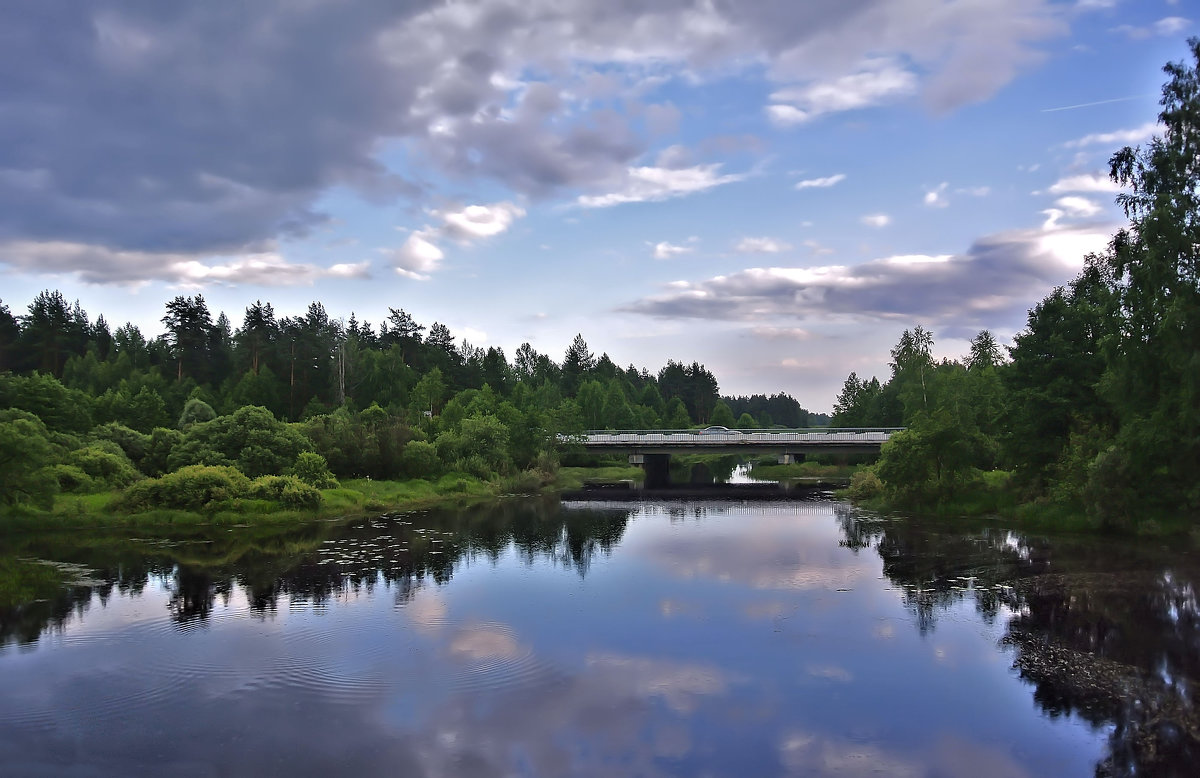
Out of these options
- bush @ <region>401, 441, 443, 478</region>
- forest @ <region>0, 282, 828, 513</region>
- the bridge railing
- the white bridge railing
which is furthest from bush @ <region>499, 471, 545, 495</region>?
the bridge railing

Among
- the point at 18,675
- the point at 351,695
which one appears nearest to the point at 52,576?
the point at 18,675

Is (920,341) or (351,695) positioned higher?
(920,341)

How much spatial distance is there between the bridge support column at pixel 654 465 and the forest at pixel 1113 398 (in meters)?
47.5

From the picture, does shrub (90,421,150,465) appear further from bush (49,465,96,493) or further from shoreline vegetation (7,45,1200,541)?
bush (49,465,96,493)

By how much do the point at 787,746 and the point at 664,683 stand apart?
16.5ft

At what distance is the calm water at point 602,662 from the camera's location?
18484 millimetres

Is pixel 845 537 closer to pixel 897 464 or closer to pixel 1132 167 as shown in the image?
pixel 897 464

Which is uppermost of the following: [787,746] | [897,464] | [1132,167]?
[1132,167]

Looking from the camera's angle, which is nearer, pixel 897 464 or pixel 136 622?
pixel 136 622

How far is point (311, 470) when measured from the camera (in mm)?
64125

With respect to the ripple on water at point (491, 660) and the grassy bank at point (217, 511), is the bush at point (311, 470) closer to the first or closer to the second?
the grassy bank at point (217, 511)

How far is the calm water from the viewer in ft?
60.6

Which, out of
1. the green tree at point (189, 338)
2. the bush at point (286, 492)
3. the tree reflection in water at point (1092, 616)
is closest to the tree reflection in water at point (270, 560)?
the bush at point (286, 492)

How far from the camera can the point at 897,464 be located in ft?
209
